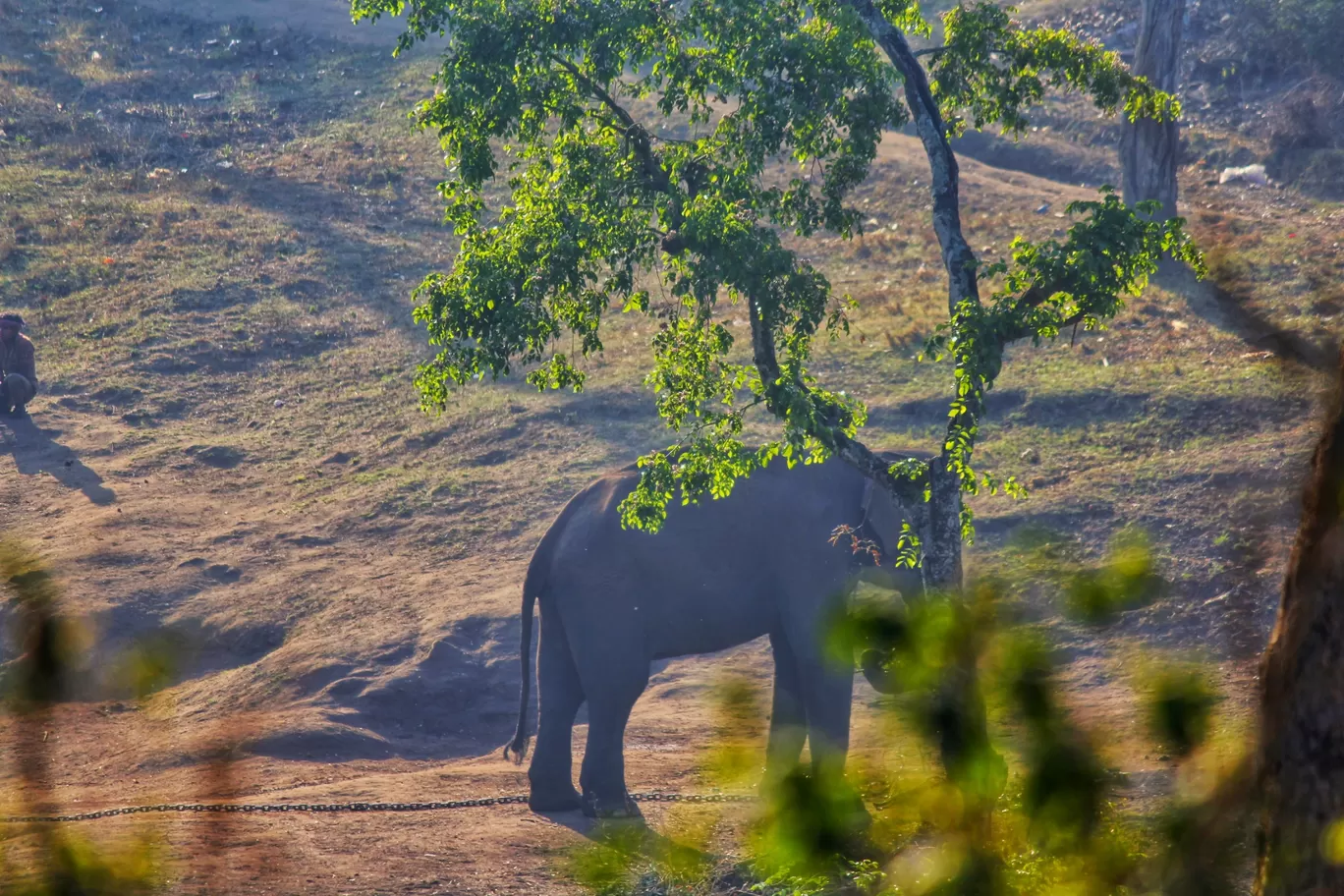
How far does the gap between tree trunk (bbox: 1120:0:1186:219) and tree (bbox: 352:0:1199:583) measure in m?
11.3

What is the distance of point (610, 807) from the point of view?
853cm

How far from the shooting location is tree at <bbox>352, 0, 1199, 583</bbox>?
682 cm

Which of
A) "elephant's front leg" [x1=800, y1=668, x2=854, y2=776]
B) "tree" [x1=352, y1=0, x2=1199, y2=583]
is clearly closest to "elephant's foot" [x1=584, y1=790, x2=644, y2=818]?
"elephant's front leg" [x1=800, y1=668, x2=854, y2=776]

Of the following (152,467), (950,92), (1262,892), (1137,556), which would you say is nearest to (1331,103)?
(1137,556)

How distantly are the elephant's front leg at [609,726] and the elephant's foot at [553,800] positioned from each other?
0.49 feet

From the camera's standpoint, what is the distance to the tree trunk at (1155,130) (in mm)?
17844

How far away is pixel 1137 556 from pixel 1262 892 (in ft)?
27.5

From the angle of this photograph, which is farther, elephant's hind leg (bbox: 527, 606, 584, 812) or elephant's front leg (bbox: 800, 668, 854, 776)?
elephant's hind leg (bbox: 527, 606, 584, 812)

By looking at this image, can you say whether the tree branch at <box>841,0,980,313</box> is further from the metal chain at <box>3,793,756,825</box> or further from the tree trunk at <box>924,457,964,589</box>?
the metal chain at <box>3,793,756,825</box>

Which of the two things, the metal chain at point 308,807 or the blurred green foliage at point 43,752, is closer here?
the blurred green foliage at point 43,752

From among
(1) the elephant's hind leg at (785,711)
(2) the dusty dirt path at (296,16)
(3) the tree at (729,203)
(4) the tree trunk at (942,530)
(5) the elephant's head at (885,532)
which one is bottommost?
(1) the elephant's hind leg at (785,711)

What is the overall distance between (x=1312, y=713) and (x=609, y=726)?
19.3ft

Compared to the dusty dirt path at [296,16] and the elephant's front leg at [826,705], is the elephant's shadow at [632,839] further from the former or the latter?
the dusty dirt path at [296,16]

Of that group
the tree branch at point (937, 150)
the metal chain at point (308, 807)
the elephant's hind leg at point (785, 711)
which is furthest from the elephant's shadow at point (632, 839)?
the tree branch at point (937, 150)
